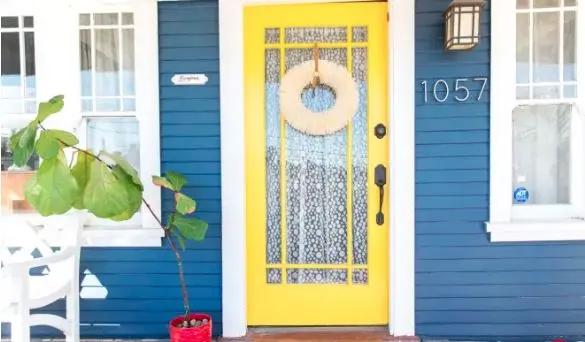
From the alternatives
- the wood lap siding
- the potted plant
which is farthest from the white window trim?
the potted plant

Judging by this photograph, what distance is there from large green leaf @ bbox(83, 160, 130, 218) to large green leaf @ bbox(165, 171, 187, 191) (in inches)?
11.4

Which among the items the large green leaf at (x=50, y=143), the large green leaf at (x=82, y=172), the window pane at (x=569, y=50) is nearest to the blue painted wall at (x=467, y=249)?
the window pane at (x=569, y=50)

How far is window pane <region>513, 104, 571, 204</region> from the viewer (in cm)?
294

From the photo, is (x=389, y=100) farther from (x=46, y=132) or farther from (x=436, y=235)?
(x=46, y=132)

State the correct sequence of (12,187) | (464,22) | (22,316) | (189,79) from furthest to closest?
(12,187) < (189,79) < (464,22) < (22,316)

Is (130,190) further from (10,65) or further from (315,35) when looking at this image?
(315,35)

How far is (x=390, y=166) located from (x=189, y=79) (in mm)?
1271

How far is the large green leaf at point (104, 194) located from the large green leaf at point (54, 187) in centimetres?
8

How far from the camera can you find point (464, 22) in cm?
271

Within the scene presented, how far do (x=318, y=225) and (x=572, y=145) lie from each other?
1.54 meters

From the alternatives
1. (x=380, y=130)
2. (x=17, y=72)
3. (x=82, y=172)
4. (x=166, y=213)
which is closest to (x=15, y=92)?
(x=17, y=72)

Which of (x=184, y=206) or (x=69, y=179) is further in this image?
(x=184, y=206)

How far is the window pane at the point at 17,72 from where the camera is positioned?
3.00 m

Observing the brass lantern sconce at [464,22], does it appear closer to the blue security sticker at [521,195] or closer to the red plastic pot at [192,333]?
the blue security sticker at [521,195]
